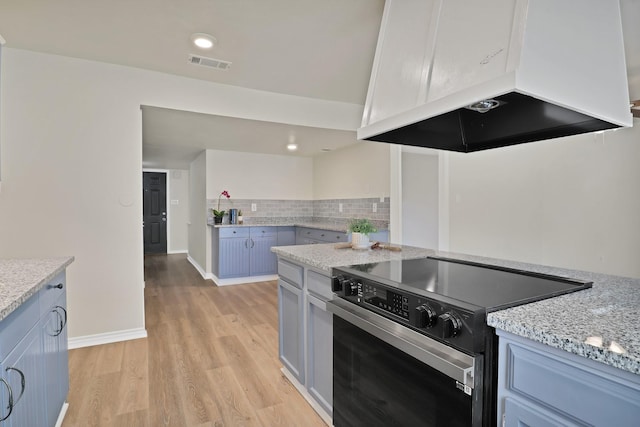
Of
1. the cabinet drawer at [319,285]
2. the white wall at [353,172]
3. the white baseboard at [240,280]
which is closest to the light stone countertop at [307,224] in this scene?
the white wall at [353,172]

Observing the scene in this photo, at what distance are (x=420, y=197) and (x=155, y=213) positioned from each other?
6.05 meters

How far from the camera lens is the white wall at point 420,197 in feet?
15.0

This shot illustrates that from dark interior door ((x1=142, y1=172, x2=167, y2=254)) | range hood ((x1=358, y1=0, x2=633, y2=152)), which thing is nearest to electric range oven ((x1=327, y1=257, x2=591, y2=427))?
range hood ((x1=358, y1=0, x2=633, y2=152))

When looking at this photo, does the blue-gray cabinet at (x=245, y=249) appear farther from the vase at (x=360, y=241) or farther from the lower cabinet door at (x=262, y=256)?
the vase at (x=360, y=241)

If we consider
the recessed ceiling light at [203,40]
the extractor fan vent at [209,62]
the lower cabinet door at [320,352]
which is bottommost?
the lower cabinet door at [320,352]

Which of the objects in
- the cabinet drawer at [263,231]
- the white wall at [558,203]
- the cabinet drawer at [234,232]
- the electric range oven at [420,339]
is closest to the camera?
the electric range oven at [420,339]

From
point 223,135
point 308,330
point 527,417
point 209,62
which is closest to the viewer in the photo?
point 527,417

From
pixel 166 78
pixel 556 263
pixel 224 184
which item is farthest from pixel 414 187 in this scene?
pixel 166 78

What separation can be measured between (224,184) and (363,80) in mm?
2949

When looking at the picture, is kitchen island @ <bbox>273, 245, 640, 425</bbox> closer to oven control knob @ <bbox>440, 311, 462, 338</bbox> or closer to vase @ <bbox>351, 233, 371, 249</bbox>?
oven control knob @ <bbox>440, 311, 462, 338</bbox>

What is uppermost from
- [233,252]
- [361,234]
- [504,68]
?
[504,68]

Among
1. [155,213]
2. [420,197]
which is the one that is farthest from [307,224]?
[155,213]

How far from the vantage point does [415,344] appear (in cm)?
109

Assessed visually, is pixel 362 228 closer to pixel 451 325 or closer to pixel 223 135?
pixel 451 325
